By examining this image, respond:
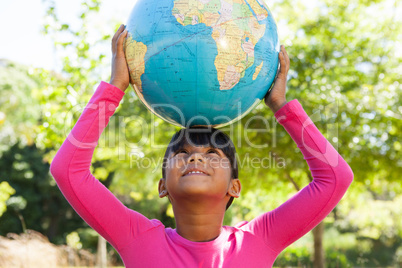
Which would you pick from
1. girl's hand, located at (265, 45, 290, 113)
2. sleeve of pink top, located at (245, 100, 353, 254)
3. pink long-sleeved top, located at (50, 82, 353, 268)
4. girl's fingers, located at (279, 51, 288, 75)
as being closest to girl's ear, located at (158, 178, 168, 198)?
pink long-sleeved top, located at (50, 82, 353, 268)

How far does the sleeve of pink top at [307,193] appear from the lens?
208 centimetres

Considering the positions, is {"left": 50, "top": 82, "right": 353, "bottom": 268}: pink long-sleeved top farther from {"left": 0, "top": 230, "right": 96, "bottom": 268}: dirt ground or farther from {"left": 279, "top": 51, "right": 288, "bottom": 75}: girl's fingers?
{"left": 0, "top": 230, "right": 96, "bottom": 268}: dirt ground

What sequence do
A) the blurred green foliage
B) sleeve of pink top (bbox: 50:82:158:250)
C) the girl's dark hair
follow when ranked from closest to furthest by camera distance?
1. sleeve of pink top (bbox: 50:82:158:250)
2. the girl's dark hair
3. the blurred green foliage

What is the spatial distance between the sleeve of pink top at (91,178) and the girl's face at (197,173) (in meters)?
0.29

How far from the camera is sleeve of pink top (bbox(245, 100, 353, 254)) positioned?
2.08 metres

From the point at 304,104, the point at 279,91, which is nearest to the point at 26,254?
the point at 304,104

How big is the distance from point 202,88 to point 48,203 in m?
20.6

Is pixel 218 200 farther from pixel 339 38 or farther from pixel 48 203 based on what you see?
pixel 48 203

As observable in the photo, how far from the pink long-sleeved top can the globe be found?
0.22 meters

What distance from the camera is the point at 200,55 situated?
6.82 ft

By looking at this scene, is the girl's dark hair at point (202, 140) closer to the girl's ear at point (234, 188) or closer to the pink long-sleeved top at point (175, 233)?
the girl's ear at point (234, 188)

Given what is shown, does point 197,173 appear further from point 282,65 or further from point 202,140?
point 282,65

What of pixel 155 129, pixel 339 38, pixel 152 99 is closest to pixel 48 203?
pixel 155 129

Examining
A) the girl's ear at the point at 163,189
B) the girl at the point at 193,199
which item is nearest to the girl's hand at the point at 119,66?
the girl at the point at 193,199
